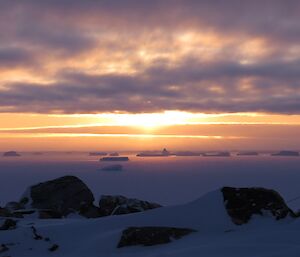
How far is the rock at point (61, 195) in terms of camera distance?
20.5 metres

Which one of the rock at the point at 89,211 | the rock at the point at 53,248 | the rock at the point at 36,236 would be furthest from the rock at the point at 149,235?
the rock at the point at 89,211

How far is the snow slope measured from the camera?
9.52 meters

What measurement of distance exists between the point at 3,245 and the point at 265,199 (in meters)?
7.20

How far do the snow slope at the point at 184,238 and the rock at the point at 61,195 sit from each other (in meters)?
6.29

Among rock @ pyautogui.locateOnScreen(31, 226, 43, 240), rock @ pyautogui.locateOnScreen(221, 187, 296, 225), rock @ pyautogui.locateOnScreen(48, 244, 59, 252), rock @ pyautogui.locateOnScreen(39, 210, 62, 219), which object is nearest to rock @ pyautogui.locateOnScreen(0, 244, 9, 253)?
rock @ pyautogui.locateOnScreen(31, 226, 43, 240)

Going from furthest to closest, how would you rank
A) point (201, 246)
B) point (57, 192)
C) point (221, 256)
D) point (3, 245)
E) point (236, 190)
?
point (57, 192)
point (236, 190)
point (3, 245)
point (201, 246)
point (221, 256)

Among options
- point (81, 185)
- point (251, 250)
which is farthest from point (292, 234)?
point (81, 185)

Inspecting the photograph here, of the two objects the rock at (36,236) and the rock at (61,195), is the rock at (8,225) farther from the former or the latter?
the rock at (61,195)

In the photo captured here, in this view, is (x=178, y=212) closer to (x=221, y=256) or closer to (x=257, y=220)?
(x=257, y=220)

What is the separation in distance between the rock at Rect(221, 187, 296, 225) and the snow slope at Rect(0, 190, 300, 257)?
0.20 meters

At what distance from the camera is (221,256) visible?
8.95 metres

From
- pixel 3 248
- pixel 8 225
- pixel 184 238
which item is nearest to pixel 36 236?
pixel 3 248

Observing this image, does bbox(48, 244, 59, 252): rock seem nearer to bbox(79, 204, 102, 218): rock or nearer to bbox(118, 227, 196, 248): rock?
bbox(118, 227, 196, 248): rock

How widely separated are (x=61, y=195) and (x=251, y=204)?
1069 centimetres
